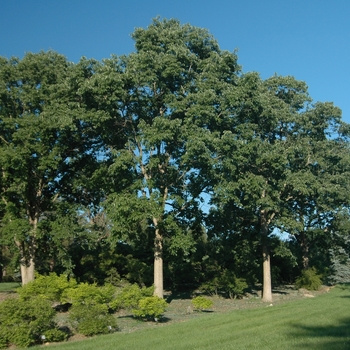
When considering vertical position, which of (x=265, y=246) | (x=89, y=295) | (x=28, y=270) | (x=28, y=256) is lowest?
(x=89, y=295)

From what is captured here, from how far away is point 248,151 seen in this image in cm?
2017

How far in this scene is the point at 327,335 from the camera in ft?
32.0

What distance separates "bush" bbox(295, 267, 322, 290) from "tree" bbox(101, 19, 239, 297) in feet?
42.0

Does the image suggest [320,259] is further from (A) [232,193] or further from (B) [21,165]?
(B) [21,165]

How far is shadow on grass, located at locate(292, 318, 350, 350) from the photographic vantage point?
838 centimetres

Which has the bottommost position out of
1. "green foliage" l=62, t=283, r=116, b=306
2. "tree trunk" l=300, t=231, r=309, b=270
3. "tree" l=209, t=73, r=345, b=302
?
"green foliage" l=62, t=283, r=116, b=306

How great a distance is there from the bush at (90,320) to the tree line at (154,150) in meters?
5.75

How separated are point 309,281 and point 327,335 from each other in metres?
22.1

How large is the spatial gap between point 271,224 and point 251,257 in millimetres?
2626

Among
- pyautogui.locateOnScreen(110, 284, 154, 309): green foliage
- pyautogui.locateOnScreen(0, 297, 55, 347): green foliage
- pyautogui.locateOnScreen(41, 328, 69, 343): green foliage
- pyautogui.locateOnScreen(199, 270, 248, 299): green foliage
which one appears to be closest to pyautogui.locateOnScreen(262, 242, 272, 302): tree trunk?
pyautogui.locateOnScreen(199, 270, 248, 299): green foliage

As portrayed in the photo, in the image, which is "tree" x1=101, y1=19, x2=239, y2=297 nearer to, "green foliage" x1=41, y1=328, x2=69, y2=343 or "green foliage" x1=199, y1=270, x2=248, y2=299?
"green foliage" x1=199, y1=270, x2=248, y2=299

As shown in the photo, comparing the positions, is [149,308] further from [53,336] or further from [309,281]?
[309,281]

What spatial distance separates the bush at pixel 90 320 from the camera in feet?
39.4

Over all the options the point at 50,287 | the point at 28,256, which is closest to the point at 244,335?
the point at 50,287
